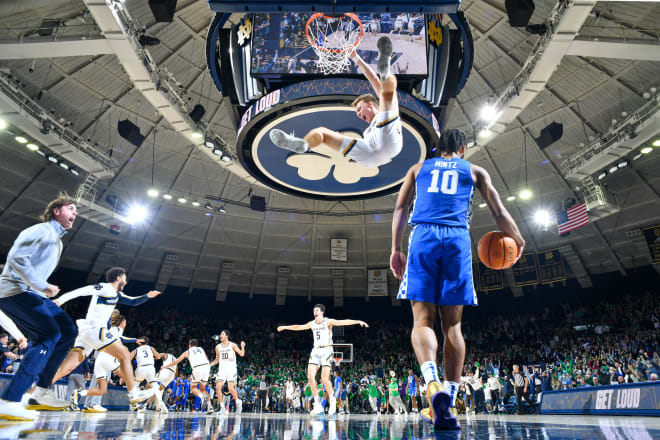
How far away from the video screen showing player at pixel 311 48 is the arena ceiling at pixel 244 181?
15.9 feet

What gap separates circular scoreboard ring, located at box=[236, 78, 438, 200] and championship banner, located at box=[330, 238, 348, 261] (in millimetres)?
11527

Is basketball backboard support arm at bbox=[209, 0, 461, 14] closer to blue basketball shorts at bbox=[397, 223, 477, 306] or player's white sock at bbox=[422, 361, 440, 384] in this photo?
blue basketball shorts at bbox=[397, 223, 477, 306]

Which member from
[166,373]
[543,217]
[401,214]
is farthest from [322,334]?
[543,217]

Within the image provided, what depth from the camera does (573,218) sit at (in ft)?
65.3

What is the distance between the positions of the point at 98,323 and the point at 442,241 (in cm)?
603

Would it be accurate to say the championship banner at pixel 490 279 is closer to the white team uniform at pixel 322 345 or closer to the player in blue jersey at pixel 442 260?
the white team uniform at pixel 322 345

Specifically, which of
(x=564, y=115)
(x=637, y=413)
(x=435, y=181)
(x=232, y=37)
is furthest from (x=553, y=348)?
(x=435, y=181)

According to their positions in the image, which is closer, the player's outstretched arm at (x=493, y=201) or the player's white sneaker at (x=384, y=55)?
the player's outstretched arm at (x=493, y=201)

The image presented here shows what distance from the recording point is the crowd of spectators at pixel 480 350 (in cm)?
1736

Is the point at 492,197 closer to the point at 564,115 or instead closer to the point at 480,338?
the point at 564,115

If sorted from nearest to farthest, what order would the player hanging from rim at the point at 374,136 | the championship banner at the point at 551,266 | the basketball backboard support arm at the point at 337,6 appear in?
1. the player hanging from rim at the point at 374,136
2. the basketball backboard support arm at the point at 337,6
3. the championship banner at the point at 551,266

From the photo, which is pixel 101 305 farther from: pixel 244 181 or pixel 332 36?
pixel 244 181

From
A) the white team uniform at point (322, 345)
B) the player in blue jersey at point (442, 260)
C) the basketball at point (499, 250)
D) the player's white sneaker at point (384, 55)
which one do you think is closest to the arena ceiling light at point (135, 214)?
the white team uniform at point (322, 345)

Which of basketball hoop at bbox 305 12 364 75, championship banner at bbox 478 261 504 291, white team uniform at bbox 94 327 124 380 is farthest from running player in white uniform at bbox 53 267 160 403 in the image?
championship banner at bbox 478 261 504 291
